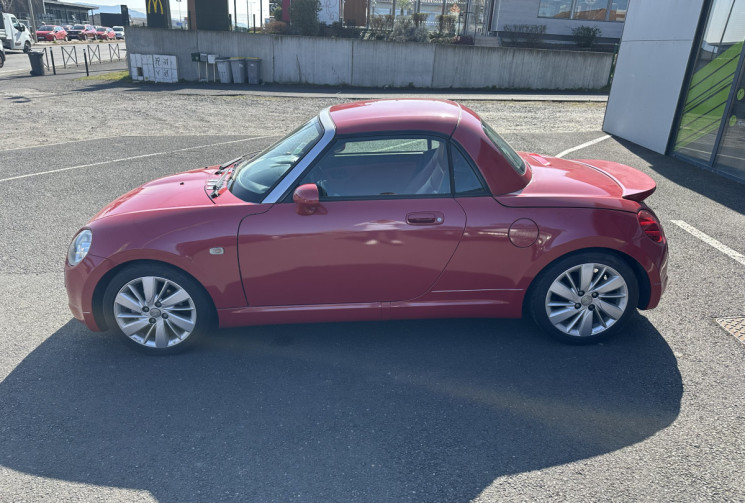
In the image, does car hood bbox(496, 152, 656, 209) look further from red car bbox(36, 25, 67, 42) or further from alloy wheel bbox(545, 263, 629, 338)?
red car bbox(36, 25, 67, 42)

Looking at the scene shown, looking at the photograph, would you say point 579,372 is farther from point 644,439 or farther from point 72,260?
point 72,260

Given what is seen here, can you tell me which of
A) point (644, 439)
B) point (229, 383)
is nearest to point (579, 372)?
point (644, 439)

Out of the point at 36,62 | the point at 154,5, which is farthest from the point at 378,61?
the point at 36,62

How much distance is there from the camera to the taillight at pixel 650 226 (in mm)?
4004

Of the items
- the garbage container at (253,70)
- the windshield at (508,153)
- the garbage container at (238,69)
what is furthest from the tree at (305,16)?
the windshield at (508,153)

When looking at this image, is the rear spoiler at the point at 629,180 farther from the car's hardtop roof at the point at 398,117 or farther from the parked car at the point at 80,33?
the parked car at the point at 80,33

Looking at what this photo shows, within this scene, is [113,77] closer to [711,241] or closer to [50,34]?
[711,241]

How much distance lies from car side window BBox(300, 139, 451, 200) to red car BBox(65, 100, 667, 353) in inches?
0.4

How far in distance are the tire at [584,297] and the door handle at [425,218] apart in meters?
0.88

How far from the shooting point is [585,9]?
107 feet

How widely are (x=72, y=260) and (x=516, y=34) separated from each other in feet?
104

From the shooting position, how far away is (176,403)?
3.54 meters

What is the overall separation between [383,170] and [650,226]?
1.98 meters

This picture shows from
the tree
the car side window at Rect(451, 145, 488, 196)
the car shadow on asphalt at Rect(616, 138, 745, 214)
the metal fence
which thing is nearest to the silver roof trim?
the car side window at Rect(451, 145, 488, 196)
